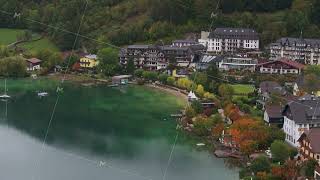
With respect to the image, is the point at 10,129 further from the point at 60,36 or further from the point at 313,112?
the point at 60,36

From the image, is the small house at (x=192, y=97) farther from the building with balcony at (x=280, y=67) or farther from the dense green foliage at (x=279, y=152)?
the dense green foliage at (x=279, y=152)

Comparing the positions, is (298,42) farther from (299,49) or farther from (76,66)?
(76,66)

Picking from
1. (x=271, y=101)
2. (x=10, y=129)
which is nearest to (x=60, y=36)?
(x=10, y=129)

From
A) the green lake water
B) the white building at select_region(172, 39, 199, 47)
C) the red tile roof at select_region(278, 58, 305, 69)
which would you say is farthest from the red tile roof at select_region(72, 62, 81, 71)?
the red tile roof at select_region(278, 58, 305, 69)

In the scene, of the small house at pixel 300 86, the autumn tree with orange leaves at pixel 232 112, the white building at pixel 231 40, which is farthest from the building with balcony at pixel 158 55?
the autumn tree with orange leaves at pixel 232 112

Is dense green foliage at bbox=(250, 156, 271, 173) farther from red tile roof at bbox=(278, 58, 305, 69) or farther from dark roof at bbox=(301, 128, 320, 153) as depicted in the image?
red tile roof at bbox=(278, 58, 305, 69)

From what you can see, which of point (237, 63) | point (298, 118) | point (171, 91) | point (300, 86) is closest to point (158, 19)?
point (237, 63)
